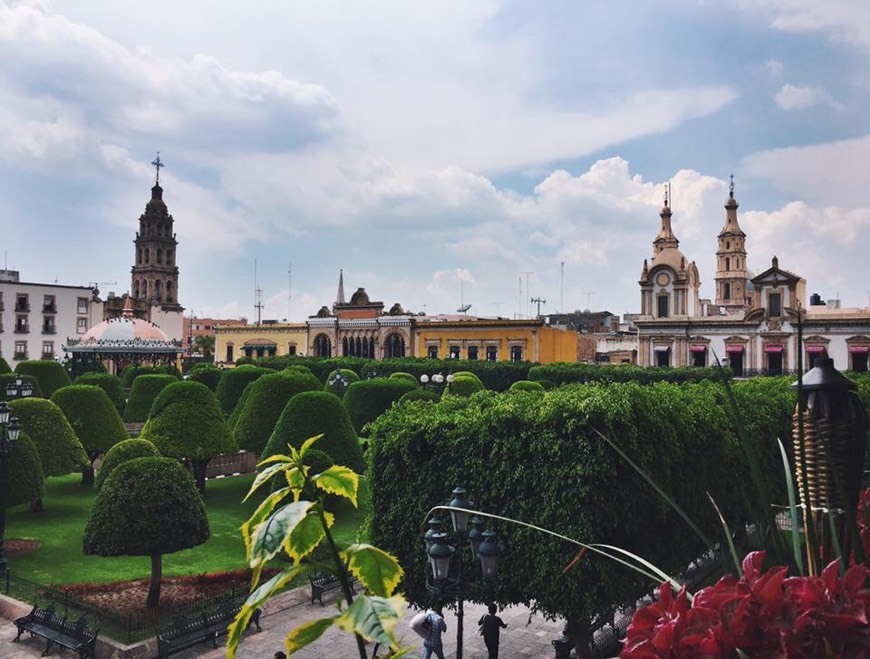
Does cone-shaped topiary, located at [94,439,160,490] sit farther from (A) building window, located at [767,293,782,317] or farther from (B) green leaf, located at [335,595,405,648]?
(A) building window, located at [767,293,782,317]

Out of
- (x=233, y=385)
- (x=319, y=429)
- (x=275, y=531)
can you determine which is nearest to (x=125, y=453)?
(x=319, y=429)

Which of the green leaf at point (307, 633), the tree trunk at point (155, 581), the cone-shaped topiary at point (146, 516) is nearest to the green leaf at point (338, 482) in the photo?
the green leaf at point (307, 633)

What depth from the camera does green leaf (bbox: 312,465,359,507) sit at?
2123mm

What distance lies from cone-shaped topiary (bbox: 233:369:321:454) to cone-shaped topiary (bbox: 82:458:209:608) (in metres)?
10.4

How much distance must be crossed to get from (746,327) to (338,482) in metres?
44.0

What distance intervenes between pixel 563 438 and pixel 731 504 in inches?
167

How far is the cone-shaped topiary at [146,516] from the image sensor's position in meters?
12.9

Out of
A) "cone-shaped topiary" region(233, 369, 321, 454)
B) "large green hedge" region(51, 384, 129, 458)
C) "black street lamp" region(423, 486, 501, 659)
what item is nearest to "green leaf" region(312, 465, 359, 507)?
"black street lamp" region(423, 486, 501, 659)

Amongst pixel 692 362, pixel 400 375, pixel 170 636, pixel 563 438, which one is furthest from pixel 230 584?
pixel 692 362

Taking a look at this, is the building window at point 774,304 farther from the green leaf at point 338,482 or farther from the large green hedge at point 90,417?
the green leaf at point 338,482

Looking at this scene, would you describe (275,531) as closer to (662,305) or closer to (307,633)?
(307,633)

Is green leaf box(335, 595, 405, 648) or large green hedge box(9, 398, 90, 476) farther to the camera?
large green hedge box(9, 398, 90, 476)

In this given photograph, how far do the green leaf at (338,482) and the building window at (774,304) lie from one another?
43.9m

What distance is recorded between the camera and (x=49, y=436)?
20.0 metres
